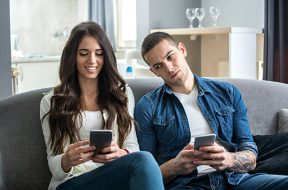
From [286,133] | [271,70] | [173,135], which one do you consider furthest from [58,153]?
[271,70]

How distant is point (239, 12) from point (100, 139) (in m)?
3.03

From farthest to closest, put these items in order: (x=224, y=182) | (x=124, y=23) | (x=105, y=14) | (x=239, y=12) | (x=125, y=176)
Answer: (x=124, y=23)
(x=105, y=14)
(x=239, y=12)
(x=224, y=182)
(x=125, y=176)

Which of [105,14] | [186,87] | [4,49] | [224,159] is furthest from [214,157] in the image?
[105,14]

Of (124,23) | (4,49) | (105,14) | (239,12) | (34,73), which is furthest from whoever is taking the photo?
(124,23)

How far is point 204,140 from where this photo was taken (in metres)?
1.63

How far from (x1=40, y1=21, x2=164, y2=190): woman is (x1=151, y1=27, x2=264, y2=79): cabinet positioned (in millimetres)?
1811

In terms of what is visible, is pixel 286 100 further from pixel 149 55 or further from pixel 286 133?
pixel 149 55

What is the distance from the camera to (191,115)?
194cm

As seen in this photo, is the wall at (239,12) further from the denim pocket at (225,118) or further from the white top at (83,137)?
the white top at (83,137)

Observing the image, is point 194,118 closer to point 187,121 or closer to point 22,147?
point 187,121

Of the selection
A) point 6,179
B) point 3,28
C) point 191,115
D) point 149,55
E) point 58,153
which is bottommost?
point 6,179

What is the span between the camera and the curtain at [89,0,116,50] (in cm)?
578

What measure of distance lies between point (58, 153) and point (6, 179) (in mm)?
269

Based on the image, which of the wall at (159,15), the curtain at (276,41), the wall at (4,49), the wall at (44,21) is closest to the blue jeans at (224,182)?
the wall at (4,49)
